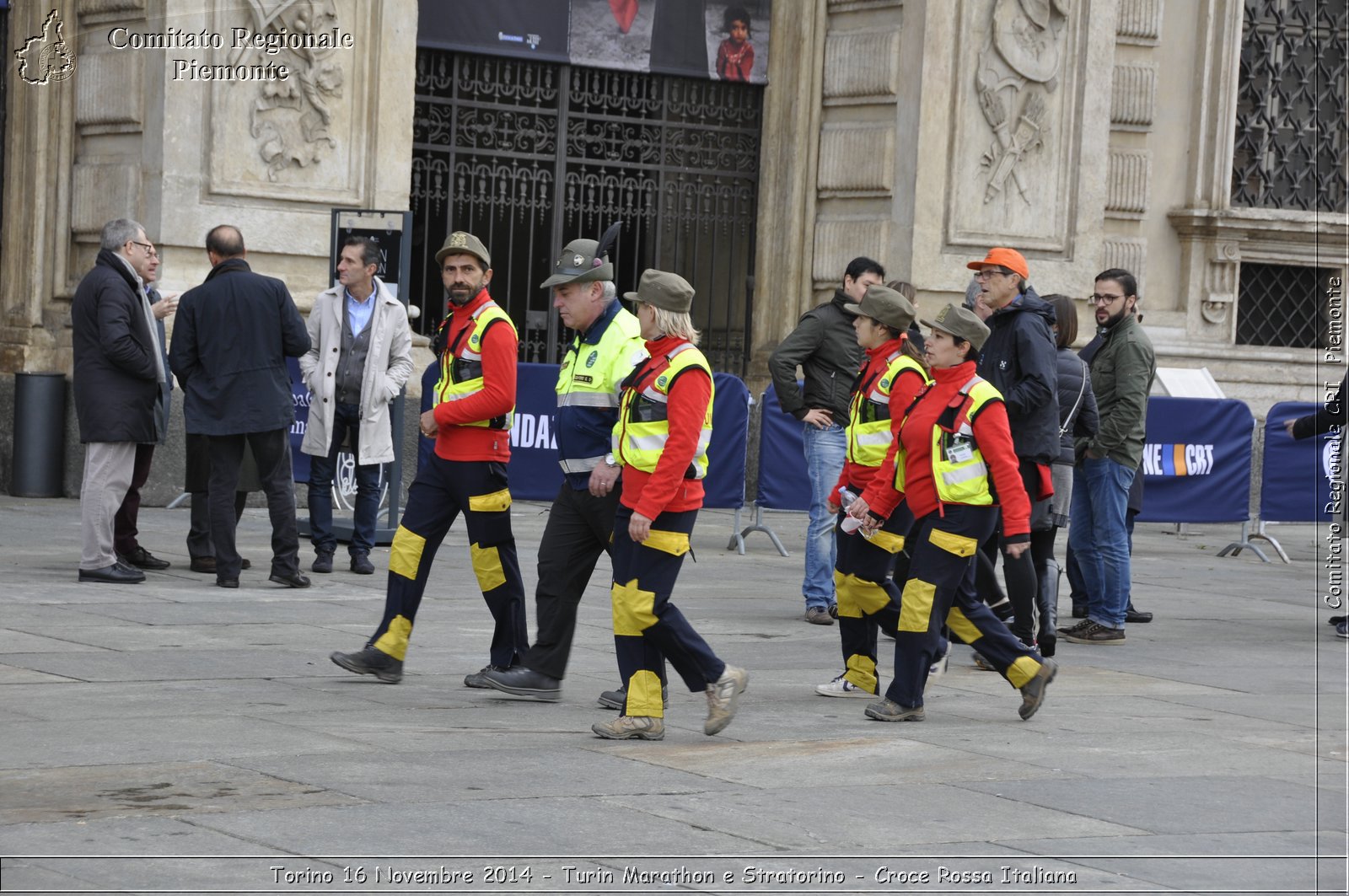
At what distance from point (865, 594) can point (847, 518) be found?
342mm

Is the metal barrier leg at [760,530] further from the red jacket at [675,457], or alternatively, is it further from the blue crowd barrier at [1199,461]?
the red jacket at [675,457]

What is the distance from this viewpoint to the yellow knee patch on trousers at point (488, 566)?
772cm

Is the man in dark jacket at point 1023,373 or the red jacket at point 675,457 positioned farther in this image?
the man in dark jacket at point 1023,373

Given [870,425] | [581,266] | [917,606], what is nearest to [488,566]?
[581,266]

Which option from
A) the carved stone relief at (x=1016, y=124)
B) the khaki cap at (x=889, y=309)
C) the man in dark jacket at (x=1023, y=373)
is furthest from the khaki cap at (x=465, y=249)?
the carved stone relief at (x=1016, y=124)

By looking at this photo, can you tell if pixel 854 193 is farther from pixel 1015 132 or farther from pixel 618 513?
pixel 618 513

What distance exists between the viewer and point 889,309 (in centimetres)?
805

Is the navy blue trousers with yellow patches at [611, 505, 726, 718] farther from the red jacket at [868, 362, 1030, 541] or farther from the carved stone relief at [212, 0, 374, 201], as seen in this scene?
the carved stone relief at [212, 0, 374, 201]

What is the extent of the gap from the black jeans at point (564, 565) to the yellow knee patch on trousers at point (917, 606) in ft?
3.87

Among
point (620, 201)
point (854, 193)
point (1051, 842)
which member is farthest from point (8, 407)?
point (1051, 842)

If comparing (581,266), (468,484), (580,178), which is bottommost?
(468,484)

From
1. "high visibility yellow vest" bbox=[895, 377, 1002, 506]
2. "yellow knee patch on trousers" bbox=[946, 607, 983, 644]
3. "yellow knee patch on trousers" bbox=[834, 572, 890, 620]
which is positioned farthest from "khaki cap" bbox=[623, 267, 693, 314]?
"yellow knee patch on trousers" bbox=[946, 607, 983, 644]

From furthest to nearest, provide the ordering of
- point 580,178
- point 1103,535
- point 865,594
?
point 580,178
point 1103,535
point 865,594

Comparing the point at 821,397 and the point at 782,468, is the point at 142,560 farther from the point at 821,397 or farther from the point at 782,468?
the point at 782,468
